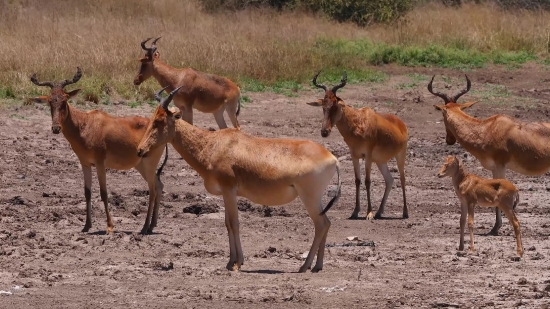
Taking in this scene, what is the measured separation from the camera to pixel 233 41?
2656 centimetres

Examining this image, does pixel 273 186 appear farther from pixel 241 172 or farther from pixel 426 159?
pixel 426 159

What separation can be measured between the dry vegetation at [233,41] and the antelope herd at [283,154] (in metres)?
4.50

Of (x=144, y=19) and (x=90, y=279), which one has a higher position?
(x=90, y=279)

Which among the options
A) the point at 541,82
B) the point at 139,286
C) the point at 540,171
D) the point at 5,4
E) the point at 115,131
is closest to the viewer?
Answer: the point at 139,286

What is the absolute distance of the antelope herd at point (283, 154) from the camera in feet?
35.2

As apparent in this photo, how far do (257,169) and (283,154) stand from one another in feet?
0.96

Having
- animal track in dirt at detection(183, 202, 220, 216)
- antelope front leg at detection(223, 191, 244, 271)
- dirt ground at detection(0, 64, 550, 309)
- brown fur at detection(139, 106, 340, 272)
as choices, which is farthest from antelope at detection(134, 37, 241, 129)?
antelope front leg at detection(223, 191, 244, 271)

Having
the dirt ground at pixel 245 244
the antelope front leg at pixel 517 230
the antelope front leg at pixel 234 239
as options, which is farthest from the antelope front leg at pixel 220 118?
the antelope front leg at pixel 234 239

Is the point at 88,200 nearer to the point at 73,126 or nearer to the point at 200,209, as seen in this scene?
the point at 73,126

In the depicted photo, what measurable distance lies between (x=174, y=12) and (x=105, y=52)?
12.1 m

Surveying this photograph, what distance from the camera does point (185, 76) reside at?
61.6ft

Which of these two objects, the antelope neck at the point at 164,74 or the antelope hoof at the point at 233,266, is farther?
the antelope neck at the point at 164,74

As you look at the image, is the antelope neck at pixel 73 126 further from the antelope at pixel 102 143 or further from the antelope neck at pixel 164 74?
the antelope neck at pixel 164 74

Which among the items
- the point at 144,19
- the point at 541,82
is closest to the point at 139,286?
the point at 541,82
